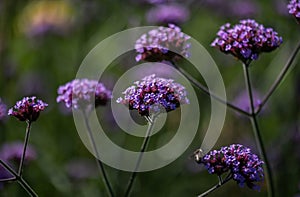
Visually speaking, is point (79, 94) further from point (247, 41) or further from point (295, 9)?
point (295, 9)

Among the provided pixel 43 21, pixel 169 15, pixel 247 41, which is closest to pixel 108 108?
pixel 169 15

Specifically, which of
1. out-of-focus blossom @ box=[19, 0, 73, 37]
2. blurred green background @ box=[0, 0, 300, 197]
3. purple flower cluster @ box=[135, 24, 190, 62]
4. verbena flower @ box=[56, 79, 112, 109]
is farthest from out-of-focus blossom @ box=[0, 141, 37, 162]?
out-of-focus blossom @ box=[19, 0, 73, 37]

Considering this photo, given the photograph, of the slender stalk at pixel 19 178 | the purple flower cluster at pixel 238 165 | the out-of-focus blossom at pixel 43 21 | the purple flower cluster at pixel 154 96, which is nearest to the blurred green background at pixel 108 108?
the out-of-focus blossom at pixel 43 21

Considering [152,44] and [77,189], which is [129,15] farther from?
[152,44]

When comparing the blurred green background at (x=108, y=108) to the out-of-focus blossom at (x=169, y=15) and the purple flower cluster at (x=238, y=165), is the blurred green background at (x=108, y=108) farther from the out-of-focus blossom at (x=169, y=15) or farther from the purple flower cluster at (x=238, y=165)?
the purple flower cluster at (x=238, y=165)

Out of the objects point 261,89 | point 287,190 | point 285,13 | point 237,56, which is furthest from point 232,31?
point 261,89

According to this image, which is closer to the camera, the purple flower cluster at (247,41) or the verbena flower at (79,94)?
the purple flower cluster at (247,41)
